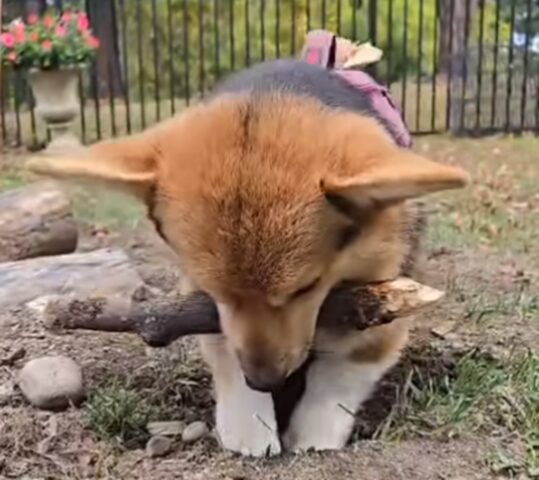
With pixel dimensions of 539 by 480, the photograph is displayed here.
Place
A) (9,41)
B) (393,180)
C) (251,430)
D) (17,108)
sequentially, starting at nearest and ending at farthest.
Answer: (393,180) < (251,430) < (9,41) < (17,108)

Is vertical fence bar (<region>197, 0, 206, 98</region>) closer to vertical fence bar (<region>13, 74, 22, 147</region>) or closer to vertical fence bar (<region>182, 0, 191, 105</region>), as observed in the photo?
vertical fence bar (<region>182, 0, 191, 105</region>)

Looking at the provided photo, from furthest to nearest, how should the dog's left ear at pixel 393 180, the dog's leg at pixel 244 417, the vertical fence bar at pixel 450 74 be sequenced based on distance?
the vertical fence bar at pixel 450 74 → the dog's leg at pixel 244 417 → the dog's left ear at pixel 393 180

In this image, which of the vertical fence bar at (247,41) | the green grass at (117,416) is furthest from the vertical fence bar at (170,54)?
the green grass at (117,416)

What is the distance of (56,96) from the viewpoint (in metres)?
10.5

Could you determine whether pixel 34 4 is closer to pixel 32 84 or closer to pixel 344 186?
pixel 32 84

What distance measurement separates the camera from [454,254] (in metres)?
5.07

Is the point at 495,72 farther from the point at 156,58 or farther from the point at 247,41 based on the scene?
the point at 156,58

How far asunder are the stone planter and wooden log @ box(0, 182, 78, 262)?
5.59 metres

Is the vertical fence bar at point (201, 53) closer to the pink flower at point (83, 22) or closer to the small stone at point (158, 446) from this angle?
the pink flower at point (83, 22)

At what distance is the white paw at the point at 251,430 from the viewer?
2.85 meters

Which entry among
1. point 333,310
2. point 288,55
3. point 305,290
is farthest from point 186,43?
Answer: point 305,290

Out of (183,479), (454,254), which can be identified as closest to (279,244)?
(183,479)

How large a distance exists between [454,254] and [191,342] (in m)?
1.88

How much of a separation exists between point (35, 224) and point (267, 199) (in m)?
2.66
